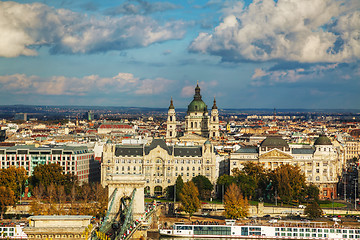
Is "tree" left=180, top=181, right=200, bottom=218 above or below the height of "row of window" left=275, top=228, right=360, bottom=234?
above

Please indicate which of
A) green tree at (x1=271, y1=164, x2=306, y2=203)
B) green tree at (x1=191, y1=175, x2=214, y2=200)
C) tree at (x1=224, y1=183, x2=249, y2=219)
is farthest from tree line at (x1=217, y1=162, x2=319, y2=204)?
tree at (x1=224, y1=183, x2=249, y2=219)

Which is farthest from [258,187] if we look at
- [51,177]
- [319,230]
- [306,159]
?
[51,177]

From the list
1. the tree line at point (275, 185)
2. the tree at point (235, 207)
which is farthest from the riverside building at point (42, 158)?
the tree at point (235, 207)

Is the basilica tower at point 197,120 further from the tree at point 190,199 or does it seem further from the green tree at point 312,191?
the tree at point 190,199

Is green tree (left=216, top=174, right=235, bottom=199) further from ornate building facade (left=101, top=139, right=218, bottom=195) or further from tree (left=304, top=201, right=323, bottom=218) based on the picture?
tree (left=304, top=201, right=323, bottom=218)

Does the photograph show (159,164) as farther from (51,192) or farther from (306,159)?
(306,159)
